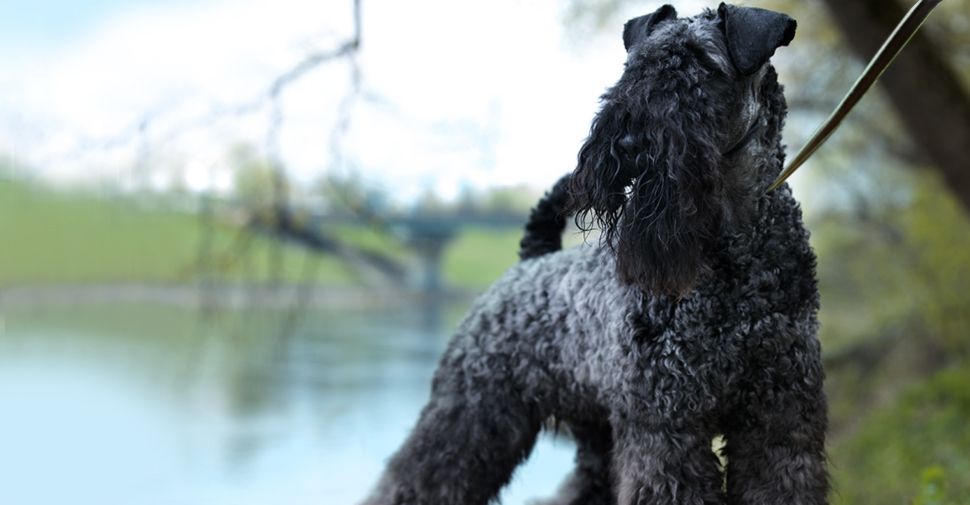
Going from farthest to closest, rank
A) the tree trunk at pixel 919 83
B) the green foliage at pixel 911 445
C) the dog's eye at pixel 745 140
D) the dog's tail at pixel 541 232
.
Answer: the green foliage at pixel 911 445 → the tree trunk at pixel 919 83 → the dog's tail at pixel 541 232 → the dog's eye at pixel 745 140

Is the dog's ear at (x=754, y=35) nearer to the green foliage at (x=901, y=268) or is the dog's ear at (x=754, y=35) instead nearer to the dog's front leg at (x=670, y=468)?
the dog's front leg at (x=670, y=468)

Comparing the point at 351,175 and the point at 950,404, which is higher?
the point at 351,175

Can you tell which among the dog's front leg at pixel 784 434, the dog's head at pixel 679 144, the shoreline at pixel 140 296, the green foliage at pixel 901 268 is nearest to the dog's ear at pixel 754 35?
the dog's head at pixel 679 144

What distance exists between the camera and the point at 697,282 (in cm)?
164

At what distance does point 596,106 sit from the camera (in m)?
1.55

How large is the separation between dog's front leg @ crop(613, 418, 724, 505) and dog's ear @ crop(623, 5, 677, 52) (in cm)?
91

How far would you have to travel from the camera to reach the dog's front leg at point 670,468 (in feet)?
5.36

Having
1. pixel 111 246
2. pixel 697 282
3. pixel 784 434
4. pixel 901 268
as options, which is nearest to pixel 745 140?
pixel 697 282

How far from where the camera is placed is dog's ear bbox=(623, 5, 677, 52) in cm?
169

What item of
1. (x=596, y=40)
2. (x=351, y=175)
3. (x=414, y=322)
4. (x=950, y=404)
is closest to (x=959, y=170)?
(x=596, y=40)

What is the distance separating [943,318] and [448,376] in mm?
6958

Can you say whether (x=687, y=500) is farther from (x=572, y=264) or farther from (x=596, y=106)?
(x=596, y=106)

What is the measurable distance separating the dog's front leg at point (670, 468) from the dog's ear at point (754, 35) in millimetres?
833

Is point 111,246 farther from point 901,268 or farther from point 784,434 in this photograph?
point 901,268
